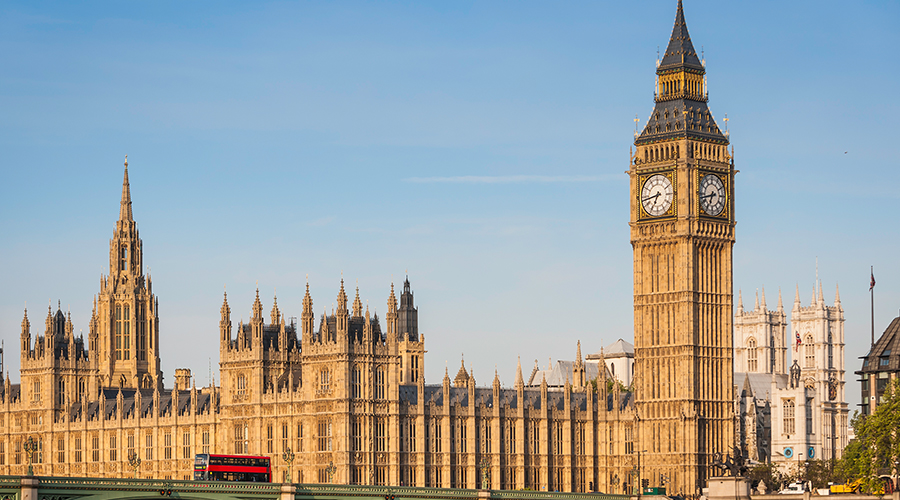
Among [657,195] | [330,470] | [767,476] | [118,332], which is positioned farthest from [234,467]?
[767,476]

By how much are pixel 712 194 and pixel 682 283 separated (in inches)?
309

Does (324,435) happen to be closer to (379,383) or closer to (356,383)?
(356,383)

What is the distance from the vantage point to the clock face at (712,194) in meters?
151

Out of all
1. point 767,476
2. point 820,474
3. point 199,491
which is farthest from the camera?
point 767,476

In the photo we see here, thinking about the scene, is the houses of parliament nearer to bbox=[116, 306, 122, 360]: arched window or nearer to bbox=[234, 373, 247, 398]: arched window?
bbox=[234, 373, 247, 398]: arched window

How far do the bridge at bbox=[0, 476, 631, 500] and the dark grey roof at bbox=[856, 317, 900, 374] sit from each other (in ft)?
149

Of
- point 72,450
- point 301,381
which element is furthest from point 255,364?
point 72,450

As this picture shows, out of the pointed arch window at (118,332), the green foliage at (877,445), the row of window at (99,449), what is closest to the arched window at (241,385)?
the row of window at (99,449)

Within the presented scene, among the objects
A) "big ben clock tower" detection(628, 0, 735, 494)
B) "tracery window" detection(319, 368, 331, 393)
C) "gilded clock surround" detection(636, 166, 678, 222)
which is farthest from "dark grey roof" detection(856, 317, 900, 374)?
"tracery window" detection(319, 368, 331, 393)

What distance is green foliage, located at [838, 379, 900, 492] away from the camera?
390 feet

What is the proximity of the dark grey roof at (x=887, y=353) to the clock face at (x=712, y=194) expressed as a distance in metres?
16.5

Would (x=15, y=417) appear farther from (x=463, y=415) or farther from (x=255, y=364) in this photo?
(x=463, y=415)

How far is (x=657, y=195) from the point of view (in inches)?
5974

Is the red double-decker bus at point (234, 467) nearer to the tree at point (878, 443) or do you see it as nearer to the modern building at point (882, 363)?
the tree at point (878, 443)
